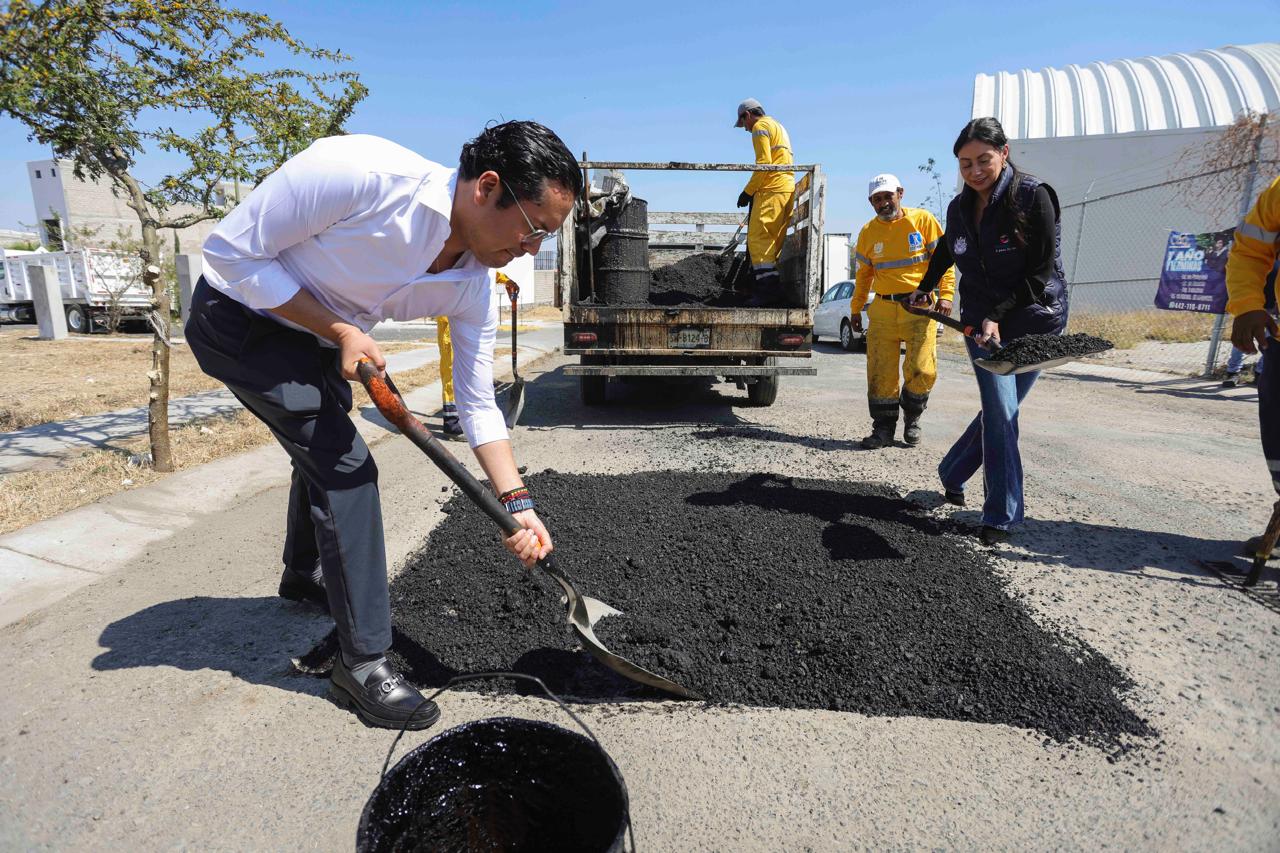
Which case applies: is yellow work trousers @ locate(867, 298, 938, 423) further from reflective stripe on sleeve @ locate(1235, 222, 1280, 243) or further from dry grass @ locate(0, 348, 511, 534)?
dry grass @ locate(0, 348, 511, 534)

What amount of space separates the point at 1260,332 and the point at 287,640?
14.5 feet

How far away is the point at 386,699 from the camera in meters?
2.10

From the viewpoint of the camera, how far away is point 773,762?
6.45 feet

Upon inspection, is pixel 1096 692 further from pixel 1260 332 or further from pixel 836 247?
pixel 836 247

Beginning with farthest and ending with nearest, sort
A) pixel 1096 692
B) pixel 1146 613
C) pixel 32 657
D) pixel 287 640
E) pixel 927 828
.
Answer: pixel 1146 613
pixel 287 640
pixel 32 657
pixel 1096 692
pixel 927 828

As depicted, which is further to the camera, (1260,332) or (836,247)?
(836,247)

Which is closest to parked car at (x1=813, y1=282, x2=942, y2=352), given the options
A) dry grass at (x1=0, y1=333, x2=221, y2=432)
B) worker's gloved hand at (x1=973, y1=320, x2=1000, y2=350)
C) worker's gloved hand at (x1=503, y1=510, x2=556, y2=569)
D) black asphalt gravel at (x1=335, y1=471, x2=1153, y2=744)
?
worker's gloved hand at (x1=973, y1=320, x2=1000, y2=350)

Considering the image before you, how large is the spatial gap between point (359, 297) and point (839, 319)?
1359 cm

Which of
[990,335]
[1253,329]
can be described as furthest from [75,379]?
[1253,329]

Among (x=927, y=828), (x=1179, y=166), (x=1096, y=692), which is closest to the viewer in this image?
(x=927, y=828)

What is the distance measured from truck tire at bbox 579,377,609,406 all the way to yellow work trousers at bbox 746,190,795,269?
210 cm

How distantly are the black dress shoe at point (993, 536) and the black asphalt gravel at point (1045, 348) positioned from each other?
0.89 metres

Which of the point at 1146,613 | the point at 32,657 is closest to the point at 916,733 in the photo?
the point at 1146,613

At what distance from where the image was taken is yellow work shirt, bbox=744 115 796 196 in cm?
700
